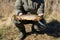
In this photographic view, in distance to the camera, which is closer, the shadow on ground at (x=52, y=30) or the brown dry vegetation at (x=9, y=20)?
the brown dry vegetation at (x=9, y=20)

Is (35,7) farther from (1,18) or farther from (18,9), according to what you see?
(1,18)

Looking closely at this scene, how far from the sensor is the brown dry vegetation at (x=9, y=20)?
246 inches

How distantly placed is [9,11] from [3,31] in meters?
0.97

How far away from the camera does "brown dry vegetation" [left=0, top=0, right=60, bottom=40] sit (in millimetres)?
6240

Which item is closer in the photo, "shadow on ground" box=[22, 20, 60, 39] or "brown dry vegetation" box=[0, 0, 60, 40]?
"brown dry vegetation" box=[0, 0, 60, 40]

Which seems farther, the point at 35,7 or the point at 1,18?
the point at 1,18

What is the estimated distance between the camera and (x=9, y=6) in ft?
24.1

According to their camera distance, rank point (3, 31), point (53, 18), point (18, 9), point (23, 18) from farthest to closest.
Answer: point (53, 18) < point (3, 31) < point (18, 9) < point (23, 18)

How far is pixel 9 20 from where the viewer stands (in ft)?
23.0

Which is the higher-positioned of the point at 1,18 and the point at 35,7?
the point at 35,7

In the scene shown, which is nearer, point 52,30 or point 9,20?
point 52,30

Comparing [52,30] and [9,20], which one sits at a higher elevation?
[9,20]

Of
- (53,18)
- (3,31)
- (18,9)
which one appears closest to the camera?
(18,9)

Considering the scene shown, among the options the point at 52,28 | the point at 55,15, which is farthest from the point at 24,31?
the point at 55,15
